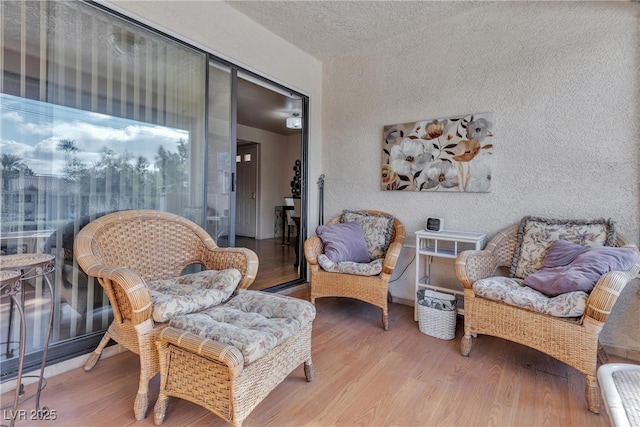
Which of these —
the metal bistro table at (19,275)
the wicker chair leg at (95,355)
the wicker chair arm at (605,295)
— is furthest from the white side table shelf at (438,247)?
the metal bistro table at (19,275)

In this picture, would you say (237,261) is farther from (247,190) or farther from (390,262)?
(247,190)

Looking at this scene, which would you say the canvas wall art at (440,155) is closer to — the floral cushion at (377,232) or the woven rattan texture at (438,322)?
the floral cushion at (377,232)

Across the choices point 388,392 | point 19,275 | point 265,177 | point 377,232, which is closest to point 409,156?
point 377,232

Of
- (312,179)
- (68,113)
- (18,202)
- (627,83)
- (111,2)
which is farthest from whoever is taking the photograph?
(312,179)

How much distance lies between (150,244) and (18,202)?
68 cm

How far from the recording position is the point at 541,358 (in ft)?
6.55

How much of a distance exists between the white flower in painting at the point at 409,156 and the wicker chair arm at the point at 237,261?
1.74 metres

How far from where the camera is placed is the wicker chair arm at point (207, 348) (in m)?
1.16

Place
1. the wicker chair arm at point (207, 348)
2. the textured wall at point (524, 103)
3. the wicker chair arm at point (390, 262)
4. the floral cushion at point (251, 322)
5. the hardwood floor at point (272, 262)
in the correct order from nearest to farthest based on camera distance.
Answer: the wicker chair arm at point (207, 348)
the floral cushion at point (251, 322)
the textured wall at point (524, 103)
the wicker chair arm at point (390, 262)
the hardwood floor at point (272, 262)

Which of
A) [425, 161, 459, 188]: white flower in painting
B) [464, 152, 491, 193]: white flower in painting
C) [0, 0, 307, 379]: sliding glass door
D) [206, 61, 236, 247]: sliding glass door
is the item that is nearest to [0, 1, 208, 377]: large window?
[0, 0, 307, 379]: sliding glass door

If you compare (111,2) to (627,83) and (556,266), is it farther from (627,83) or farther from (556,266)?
(627,83)

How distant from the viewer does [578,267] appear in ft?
5.79

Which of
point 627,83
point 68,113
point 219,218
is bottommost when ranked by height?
point 219,218

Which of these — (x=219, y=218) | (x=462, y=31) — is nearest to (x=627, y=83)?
(x=462, y=31)
